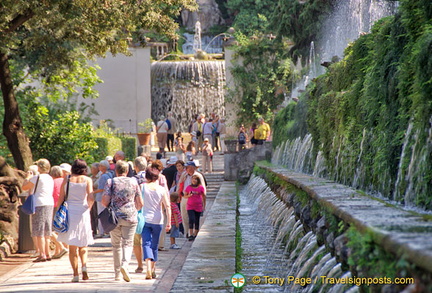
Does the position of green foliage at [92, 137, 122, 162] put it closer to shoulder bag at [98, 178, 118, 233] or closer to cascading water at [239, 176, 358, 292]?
cascading water at [239, 176, 358, 292]

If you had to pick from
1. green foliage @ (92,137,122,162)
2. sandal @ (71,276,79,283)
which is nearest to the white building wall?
green foliage @ (92,137,122,162)

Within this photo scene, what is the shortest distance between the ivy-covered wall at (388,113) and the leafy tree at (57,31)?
6.32 meters

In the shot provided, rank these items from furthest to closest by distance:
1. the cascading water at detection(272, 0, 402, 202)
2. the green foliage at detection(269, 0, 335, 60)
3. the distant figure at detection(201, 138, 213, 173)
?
1. the green foliage at detection(269, 0, 335, 60)
2. the distant figure at detection(201, 138, 213, 173)
3. the cascading water at detection(272, 0, 402, 202)

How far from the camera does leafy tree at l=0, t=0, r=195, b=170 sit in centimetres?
1549

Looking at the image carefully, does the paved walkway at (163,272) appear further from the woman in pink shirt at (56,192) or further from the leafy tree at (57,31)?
the leafy tree at (57,31)

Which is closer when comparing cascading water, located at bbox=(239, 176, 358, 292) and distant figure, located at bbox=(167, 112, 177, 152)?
cascading water, located at bbox=(239, 176, 358, 292)

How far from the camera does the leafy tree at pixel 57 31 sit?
15.5 m

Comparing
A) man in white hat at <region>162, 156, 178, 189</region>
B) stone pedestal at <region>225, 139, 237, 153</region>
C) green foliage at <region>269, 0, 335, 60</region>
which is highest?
green foliage at <region>269, 0, 335, 60</region>

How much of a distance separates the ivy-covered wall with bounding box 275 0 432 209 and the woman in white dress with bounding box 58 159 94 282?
372 centimetres

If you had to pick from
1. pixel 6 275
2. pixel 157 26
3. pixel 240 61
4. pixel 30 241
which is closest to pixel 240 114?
pixel 240 61

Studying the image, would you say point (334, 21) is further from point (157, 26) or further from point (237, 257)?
point (237, 257)

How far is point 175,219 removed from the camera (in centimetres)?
1327

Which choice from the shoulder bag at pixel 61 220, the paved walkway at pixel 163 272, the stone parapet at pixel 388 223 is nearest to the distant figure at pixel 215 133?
the paved walkway at pixel 163 272

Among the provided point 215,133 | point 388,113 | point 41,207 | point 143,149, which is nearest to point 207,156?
point 143,149
